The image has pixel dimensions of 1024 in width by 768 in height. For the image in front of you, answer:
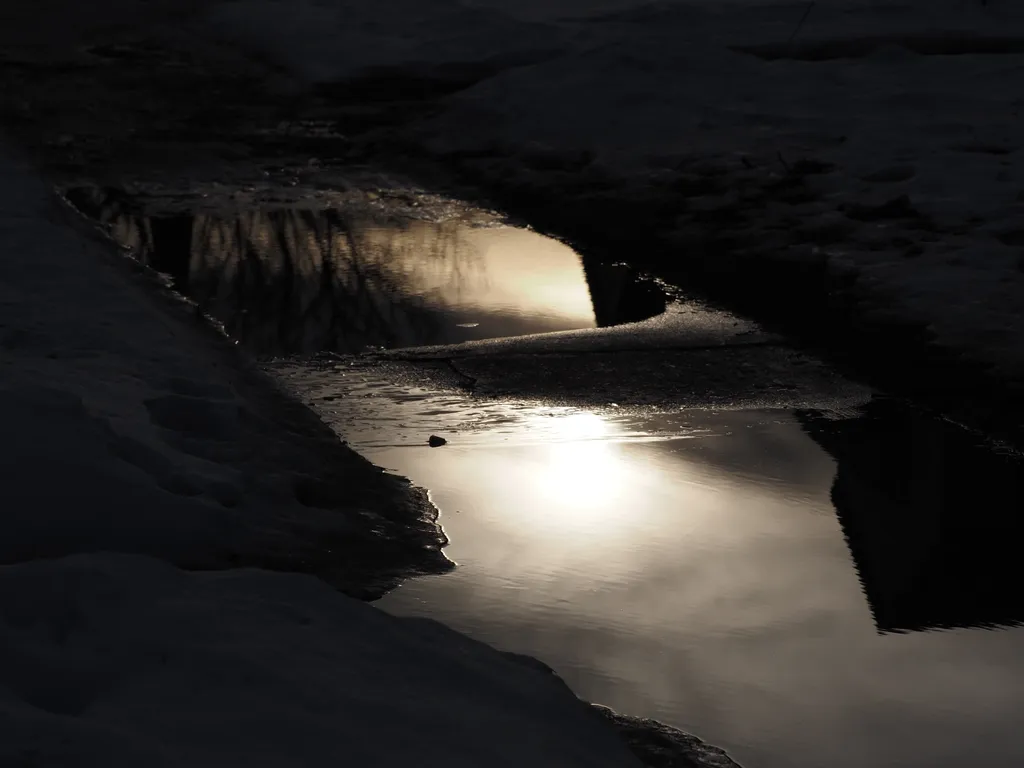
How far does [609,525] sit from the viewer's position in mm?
4254

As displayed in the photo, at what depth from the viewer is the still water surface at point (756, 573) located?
3270 mm

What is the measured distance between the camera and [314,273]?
7.12 m


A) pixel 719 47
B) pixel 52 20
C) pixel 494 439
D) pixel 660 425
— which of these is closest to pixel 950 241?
pixel 660 425

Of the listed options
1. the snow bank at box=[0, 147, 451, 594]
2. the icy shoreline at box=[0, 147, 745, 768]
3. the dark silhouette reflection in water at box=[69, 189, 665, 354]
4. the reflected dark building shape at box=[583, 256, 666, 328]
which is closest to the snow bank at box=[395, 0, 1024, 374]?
the reflected dark building shape at box=[583, 256, 666, 328]

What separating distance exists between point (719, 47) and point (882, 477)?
8.73 metres

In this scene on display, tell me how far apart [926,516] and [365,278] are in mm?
3471

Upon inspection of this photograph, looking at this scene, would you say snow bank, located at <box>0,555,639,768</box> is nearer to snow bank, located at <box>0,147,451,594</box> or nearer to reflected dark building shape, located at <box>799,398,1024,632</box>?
snow bank, located at <box>0,147,451,594</box>

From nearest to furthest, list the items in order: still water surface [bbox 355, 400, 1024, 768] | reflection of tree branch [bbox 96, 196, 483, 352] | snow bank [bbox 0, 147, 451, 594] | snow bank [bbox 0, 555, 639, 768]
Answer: snow bank [bbox 0, 555, 639, 768], still water surface [bbox 355, 400, 1024, 768], snow bank [bbox 0, 147, 451, 594], reflection of tree branch [bbox 96, 196, 483, 352]

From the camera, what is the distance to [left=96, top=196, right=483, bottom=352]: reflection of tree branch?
→ 6320mm

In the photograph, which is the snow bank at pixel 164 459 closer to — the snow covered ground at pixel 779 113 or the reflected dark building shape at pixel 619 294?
the reflected dark building shape at pixel 619 294

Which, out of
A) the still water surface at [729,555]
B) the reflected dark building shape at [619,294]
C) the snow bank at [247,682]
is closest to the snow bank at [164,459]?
the still water surface at [729,555]

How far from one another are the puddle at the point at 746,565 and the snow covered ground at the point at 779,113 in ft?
4.51

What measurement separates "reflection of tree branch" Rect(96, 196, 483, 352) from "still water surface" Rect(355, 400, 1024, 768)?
1.32 metres

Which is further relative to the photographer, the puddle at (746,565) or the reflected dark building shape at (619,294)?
the reflected dark building shape at (619,294)
